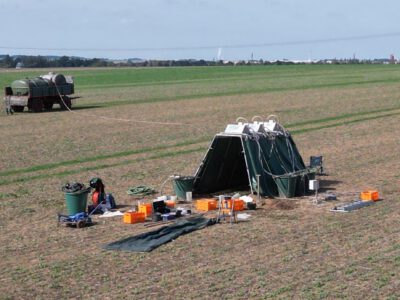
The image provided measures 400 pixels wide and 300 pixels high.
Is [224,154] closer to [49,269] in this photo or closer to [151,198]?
[151,198]

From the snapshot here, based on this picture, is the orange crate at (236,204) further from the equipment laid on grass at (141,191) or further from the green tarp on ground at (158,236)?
the equipment laid on grass at (141,191)

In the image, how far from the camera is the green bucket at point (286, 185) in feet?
54.6

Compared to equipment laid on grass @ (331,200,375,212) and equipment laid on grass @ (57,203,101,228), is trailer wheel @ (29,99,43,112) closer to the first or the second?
equipment laid on grass @ (57,203,101,228)

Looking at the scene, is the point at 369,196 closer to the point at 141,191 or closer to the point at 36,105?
the point at 141,191

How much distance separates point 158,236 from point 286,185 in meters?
4.13

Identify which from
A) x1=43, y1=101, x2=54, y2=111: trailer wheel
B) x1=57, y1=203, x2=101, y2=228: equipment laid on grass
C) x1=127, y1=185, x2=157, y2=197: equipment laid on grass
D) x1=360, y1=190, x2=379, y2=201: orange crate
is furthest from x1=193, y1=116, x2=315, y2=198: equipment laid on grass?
x1=43, y1=101, x2=54, y2=111: trailer wheel

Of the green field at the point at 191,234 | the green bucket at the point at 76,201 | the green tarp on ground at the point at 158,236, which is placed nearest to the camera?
the green field at the point at 191,234

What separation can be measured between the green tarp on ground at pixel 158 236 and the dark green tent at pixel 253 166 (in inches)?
99.8

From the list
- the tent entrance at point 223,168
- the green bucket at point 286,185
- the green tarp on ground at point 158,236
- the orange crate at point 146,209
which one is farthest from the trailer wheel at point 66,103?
the green tarp on ground at point 158,236

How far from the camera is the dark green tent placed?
16.7m

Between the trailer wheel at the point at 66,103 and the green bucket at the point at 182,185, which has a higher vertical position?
the green bucket at the point at 182,185

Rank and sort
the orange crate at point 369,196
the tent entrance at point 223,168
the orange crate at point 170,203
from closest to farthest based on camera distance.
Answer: the orange crate at point 170,203 < the orange crate at point 369,196 < the tent entrance at point 223,168

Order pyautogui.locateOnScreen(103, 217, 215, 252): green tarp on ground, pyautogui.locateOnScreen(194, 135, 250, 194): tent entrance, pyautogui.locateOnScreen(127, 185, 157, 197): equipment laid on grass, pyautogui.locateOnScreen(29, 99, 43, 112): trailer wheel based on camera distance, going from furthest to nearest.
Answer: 1. pyautogui.locateOnScreen(29, 99, 43, 112): trailer wheel
2. pyautogui.locateOnScreen(127, 185, 157, 197): equipment laid on grass
3. pyautogui.locateOnScreen(194, 135, 250, 194): tent entrance
4. pyautogui.locateOnScreen(103, 217, 215, 252): green tarp on ground

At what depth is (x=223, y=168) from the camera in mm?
17641
